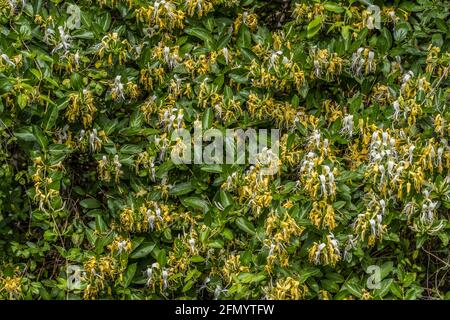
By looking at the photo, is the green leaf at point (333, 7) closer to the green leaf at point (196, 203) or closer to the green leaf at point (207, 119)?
the green leaf at point (207, 119)

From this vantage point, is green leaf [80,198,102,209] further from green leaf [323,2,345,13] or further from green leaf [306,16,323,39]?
green leaf [323,2,345,13]

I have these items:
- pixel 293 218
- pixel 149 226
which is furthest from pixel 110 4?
pixel 293 218

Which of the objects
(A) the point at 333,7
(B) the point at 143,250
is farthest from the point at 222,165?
(A) the point at 333,7

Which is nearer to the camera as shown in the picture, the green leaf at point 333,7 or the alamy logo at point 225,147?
the alamy logo at point 225,147

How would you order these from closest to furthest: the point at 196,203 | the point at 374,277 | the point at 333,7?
the point at 374,277, the point at 196,203, the point at 333,7

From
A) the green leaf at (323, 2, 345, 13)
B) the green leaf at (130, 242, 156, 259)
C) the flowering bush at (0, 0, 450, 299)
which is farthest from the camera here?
the green leaf at (323, 2, 345, 13)

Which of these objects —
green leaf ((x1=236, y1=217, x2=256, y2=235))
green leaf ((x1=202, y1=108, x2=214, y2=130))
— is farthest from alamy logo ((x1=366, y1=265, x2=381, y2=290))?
green leaf ((x1=202, y1=108, x2=214, y2=130))

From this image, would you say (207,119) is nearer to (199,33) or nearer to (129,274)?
(199,33)

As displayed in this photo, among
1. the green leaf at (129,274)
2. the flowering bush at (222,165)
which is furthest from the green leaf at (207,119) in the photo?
the green leaf at (129,274)
